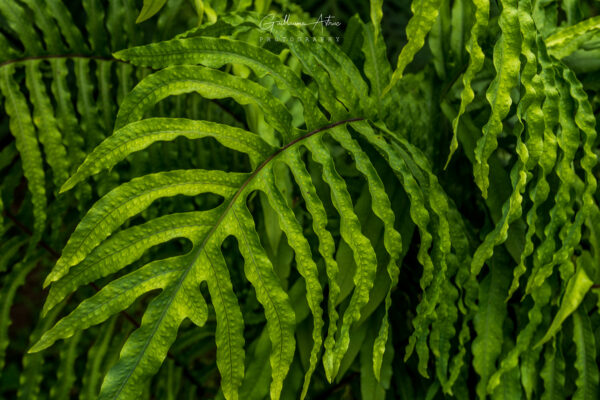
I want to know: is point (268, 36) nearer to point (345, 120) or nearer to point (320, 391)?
point (345, 120)

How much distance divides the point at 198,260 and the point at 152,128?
165mm

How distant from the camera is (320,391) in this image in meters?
1.04

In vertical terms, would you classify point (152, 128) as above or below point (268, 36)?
below

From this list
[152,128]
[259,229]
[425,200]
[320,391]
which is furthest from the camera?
[320,391]

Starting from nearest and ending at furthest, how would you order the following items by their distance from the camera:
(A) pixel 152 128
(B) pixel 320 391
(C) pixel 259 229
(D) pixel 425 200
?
(A) pixel 152 128, (D) pixel 425 200, (C) pixel 259 229, (B) pixel 320 391

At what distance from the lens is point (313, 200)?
67cm

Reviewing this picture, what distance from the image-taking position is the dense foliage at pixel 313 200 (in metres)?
0.65

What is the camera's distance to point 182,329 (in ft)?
3.60

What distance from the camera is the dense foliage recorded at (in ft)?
2.12

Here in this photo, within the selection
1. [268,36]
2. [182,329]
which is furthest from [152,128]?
[182,329]

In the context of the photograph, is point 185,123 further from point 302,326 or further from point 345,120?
point 302,326

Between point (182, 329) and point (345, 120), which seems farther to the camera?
point (182, 329)

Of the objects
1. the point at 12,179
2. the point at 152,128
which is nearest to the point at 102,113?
the point at 12,179

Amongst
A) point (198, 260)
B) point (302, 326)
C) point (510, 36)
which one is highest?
point (510, 36)
